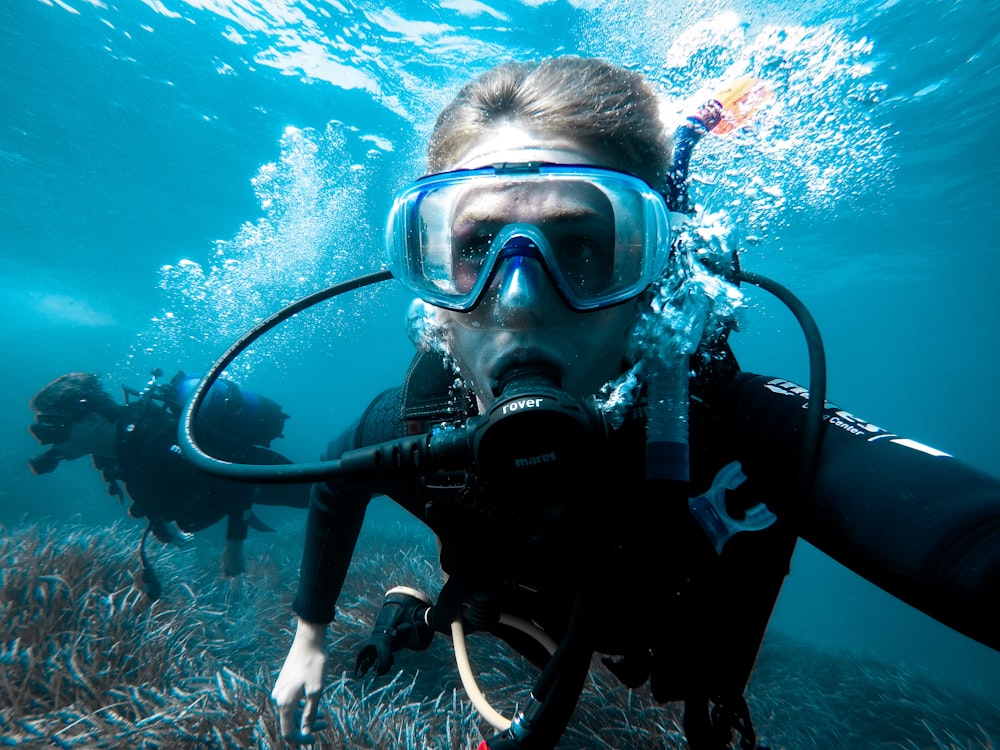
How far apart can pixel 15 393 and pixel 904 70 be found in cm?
7082

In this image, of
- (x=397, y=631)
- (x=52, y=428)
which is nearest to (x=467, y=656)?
(x=397, y=631)

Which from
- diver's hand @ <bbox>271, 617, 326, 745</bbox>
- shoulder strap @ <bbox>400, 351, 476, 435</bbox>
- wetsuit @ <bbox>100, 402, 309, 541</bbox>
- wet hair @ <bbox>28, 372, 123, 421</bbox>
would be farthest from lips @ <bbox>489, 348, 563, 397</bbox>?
wet hair @ <bbox>28, 372, 123, 421</bbox>

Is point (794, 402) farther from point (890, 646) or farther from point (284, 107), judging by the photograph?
point (890, 646)

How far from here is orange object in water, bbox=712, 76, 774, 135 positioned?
6973 mm

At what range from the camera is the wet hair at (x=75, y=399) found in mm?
6992

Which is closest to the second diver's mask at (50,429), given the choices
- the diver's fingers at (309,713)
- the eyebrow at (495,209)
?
the diver's fingers at (309,713)

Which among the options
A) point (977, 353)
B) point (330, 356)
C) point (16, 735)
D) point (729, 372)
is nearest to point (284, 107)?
point (16, 735)

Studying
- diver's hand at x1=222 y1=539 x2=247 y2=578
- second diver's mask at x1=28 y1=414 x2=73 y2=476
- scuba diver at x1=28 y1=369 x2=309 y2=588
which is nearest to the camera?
second diver's mask at x1=28 y1=414 x2=73 y2=476

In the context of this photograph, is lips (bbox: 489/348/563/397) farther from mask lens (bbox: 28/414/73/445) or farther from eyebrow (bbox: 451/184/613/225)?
mask lens (bbox: 28/414/73/445)

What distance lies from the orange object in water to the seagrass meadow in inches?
294

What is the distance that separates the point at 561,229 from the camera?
6.59 ft

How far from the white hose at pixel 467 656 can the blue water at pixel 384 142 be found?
33.3 ft

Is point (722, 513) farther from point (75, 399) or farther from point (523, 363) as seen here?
point (75, 399)

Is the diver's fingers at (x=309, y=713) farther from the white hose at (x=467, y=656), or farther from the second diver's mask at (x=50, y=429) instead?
the second diver's mask at (x=50, y=429)
